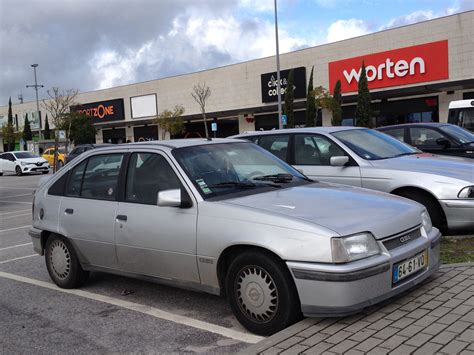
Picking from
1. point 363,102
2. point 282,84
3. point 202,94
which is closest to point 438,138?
point 363,102

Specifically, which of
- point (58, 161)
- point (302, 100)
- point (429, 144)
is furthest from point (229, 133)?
point (429, 144)

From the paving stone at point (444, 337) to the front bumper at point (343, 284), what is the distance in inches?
17.7

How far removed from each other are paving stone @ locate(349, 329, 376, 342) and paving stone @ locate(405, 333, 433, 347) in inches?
10.1

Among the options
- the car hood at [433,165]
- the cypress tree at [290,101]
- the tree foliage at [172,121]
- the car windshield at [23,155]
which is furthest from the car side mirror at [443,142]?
the tree foliage at [172,121]

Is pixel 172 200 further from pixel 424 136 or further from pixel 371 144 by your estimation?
pixel 424 136

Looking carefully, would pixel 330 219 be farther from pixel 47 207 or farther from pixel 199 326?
pixel 47 207

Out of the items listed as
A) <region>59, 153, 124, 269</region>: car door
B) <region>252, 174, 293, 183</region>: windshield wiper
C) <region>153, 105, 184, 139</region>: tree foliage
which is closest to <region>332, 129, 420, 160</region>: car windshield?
<region>252, 174, 293, 183</region>: windshield wiper

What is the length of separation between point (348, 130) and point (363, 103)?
27.1 metres

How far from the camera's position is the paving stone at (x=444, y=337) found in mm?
3328

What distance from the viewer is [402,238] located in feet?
13.0

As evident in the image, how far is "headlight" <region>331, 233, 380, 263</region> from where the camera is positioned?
3.52 metres

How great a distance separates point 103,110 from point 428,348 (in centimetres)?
5620

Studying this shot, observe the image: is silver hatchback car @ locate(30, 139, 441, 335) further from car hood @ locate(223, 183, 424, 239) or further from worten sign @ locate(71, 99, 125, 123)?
worten sign @ locate(71, 99, 125, 123)

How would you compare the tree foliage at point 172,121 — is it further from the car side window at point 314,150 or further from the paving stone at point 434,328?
the paving stone at point 434,328
